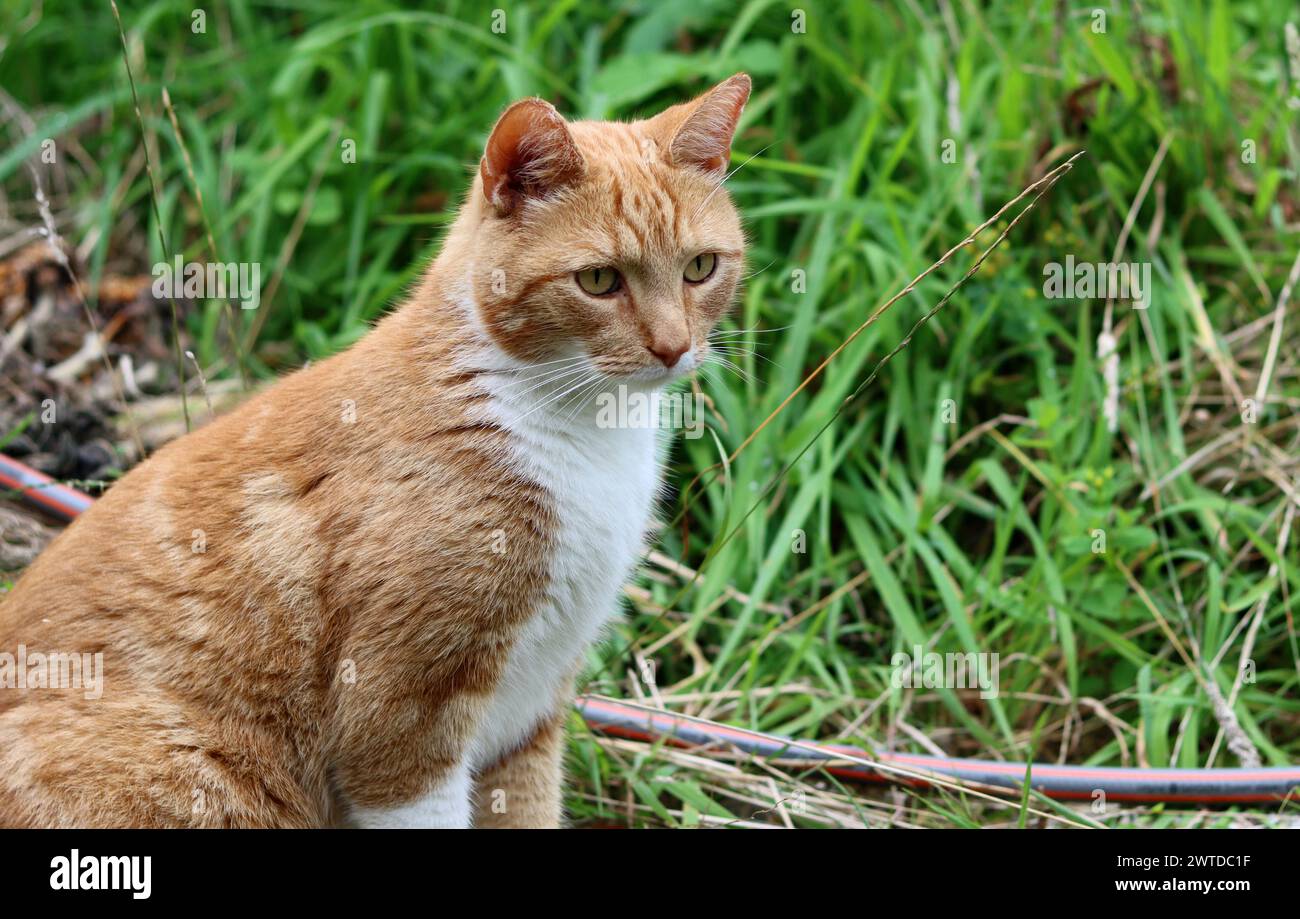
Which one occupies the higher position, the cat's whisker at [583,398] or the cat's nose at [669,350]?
the cat's nose at [669,350]

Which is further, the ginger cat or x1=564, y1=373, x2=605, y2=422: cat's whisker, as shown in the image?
x1=564, y1=373, x2=605, y2=422: cat's whisker

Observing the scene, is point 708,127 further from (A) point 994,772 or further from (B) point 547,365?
(A) point 994,772

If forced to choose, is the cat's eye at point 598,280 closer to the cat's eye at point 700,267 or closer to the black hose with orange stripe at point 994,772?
the cat's eye at point 700,267

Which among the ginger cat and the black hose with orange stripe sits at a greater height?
the ginger cat

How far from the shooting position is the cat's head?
2.61m

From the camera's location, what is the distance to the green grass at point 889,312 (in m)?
3.53

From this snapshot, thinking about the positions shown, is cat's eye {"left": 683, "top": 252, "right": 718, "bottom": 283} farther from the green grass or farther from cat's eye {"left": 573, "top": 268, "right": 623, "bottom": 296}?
the green grass

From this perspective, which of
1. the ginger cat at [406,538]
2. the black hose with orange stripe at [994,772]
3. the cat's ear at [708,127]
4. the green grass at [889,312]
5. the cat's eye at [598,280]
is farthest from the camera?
the green grass at [889,312]

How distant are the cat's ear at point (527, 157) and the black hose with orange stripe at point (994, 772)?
4.37 feet

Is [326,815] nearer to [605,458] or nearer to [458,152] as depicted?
[605,458]

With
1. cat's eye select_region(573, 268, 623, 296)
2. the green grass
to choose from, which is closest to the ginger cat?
cat's eye select_region(573, 268, 623, 296)

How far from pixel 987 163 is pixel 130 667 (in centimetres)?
309

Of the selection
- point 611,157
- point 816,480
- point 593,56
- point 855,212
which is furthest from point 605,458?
point 593,56

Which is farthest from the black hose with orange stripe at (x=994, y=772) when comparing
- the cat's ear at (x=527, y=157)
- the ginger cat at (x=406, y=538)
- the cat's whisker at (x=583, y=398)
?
the cat's ear at (x=527, y=157)
